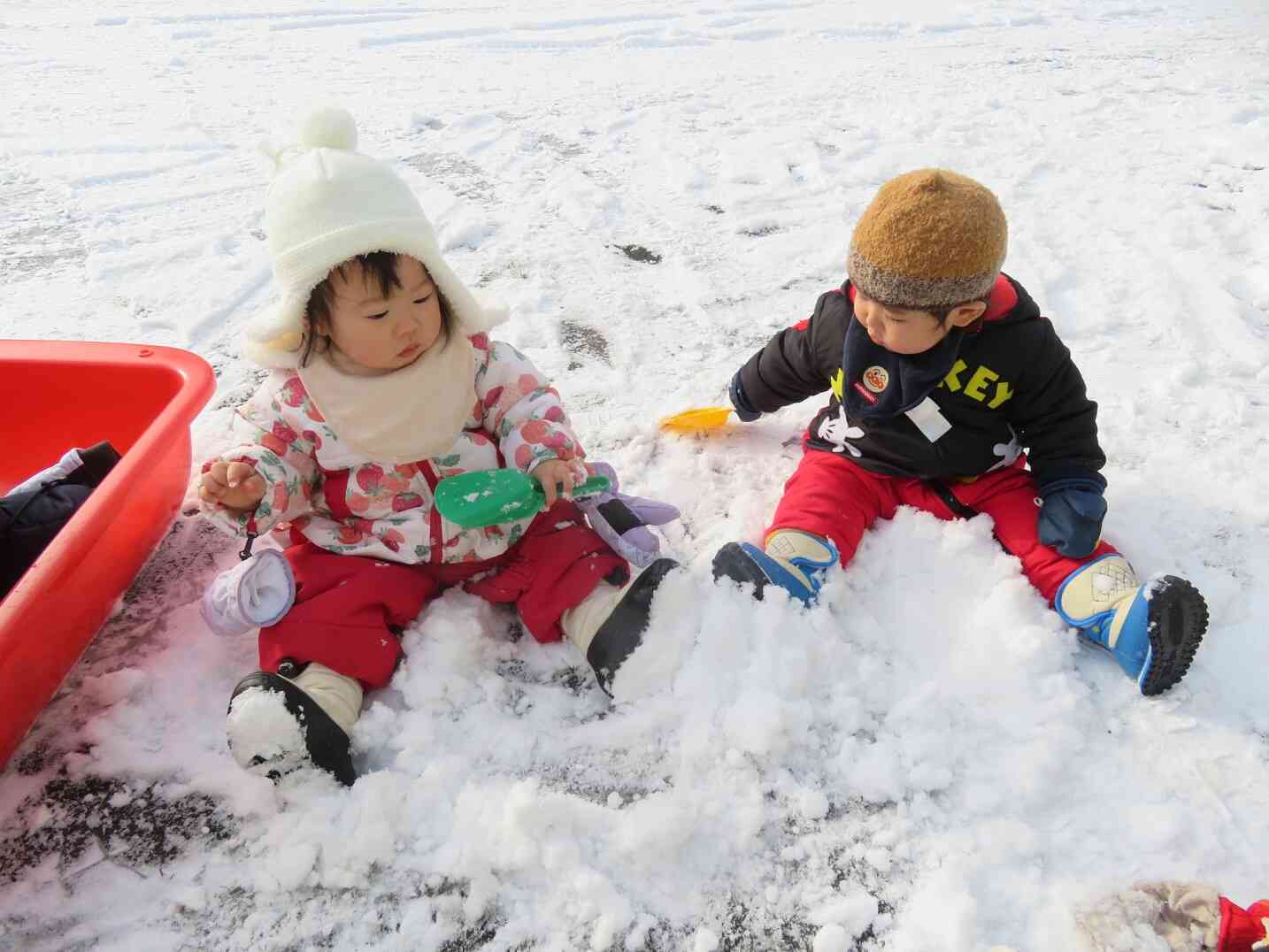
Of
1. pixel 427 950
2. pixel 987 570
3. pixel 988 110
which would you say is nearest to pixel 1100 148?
pixel 988 110

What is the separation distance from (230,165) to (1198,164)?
9.32ft

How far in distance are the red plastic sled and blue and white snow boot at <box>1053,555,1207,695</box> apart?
127 cm

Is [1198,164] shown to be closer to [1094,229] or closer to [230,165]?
[1094,229]

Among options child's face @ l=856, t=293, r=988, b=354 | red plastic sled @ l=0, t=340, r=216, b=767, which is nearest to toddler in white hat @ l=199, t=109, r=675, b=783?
red plastic sled @ l=0, t=340, r=216, b=767

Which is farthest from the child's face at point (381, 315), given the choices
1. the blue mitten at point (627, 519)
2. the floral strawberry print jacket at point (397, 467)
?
the blue mitten at point (627, 519)

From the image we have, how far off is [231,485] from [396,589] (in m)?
0.25

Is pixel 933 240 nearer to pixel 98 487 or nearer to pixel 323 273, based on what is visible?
pixel 323 273

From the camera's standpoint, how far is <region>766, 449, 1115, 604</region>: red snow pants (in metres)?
1.26

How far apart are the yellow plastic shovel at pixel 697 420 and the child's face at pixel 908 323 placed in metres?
0.45

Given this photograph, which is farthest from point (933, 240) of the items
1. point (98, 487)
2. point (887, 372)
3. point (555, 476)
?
point (98, 487)

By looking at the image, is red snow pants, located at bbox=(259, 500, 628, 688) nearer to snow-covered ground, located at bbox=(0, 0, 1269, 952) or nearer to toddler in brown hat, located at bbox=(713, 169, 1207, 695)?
snow-covered ground, located at bbox=(0, 0, 1269, 952)

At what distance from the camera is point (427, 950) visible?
94 centimetres

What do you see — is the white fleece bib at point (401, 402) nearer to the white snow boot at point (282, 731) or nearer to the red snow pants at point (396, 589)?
the red snow pants at point (396, 589)

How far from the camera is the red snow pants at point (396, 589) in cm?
117
